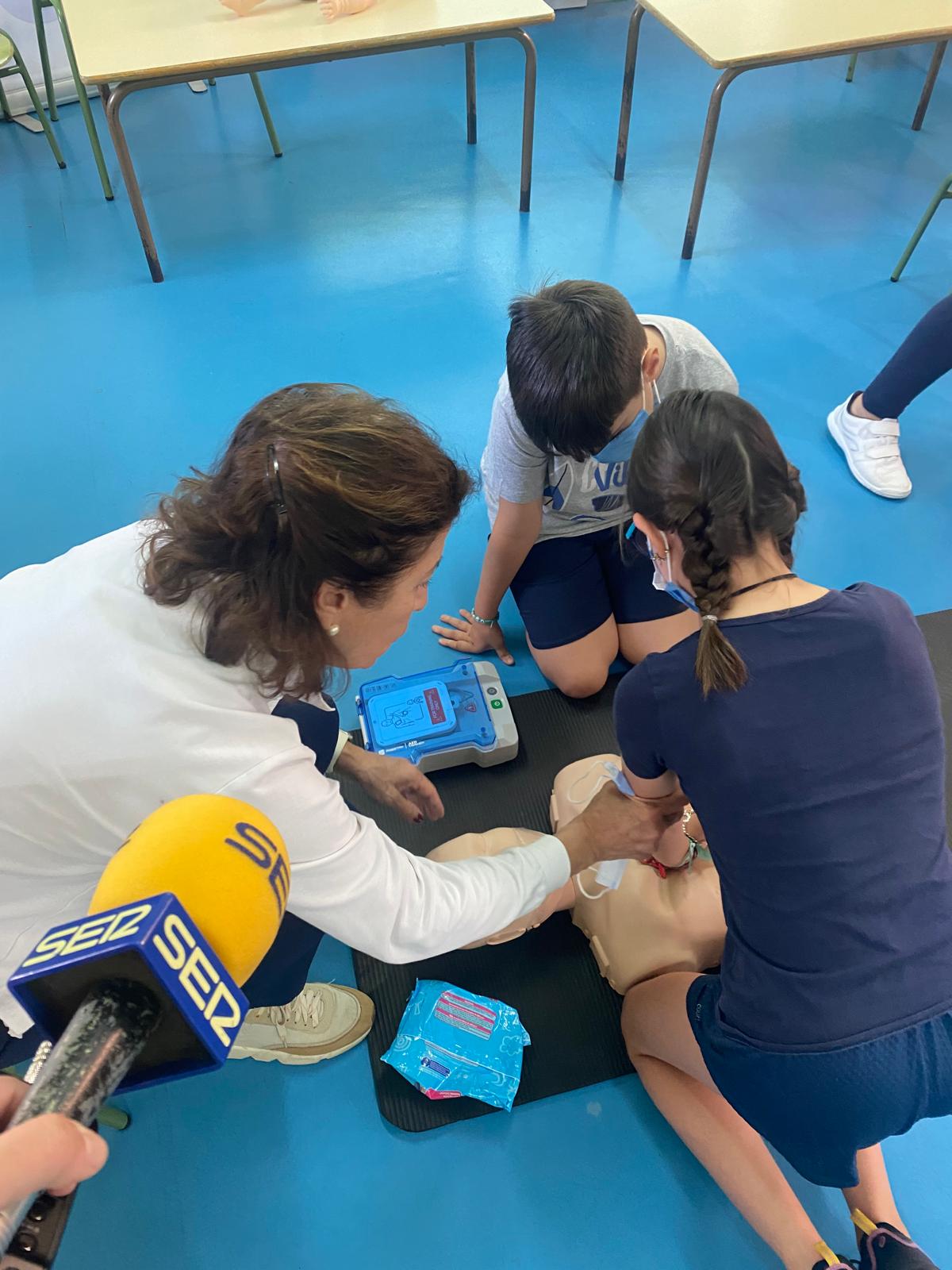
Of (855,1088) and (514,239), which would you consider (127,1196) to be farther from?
(514,239)

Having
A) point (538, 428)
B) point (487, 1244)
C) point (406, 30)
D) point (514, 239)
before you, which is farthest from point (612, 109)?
point (487, 1244)

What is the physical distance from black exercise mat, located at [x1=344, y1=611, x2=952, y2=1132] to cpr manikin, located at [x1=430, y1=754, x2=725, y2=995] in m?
0.04

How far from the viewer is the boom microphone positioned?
0.51 m

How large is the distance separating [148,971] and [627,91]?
3.60 m

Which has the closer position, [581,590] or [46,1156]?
[46,1156]

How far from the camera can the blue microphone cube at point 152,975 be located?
508mm

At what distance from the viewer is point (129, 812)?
0.90 metres

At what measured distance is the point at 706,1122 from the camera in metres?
1.28

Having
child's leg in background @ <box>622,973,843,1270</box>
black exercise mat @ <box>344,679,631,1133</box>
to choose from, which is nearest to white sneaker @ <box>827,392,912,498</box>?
black exercise mat @ <box>344,679,631,1133</box>

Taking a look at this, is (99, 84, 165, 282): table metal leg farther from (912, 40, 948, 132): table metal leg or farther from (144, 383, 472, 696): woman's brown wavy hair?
(912, 40, 948, 132): table metal leg

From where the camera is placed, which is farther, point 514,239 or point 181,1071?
point 514,239

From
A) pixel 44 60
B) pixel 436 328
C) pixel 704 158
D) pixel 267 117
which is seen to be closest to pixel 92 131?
pixel 44 60

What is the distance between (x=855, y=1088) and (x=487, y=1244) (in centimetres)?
66

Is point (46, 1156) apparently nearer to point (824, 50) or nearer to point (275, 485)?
point (275, 485)
